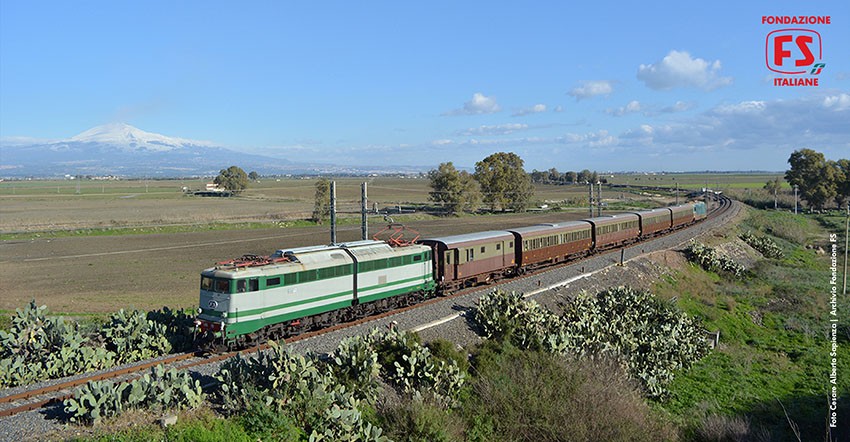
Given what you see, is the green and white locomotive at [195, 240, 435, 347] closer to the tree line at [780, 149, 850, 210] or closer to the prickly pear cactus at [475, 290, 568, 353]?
the prickly pear cactus at [475, 290, 568, 353]

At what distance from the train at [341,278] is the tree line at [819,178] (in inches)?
3855

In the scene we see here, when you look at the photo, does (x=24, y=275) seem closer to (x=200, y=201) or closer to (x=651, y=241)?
(x=651, y=241)

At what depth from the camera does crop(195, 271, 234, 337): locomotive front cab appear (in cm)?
1939

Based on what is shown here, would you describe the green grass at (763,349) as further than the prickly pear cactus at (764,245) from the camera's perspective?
No

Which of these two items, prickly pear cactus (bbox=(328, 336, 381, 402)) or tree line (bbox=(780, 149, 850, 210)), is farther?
tree line (bbox=(780, 149, 850, 210))

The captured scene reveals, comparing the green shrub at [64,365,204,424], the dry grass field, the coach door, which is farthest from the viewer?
the dry grass field

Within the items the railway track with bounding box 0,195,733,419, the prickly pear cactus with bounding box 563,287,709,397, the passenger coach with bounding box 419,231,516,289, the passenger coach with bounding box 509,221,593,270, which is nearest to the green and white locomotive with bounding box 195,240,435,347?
the railway track with bounding box 0,195,733,419

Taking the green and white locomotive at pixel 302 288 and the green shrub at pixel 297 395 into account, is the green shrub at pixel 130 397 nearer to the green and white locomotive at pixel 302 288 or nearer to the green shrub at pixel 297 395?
the green shrub at pixel 297 395

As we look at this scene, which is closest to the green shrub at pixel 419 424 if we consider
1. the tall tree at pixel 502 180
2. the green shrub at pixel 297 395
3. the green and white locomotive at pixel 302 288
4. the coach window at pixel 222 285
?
the green shrub at pixel 297 395

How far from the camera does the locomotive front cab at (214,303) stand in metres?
19.4

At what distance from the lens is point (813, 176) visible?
112 meters

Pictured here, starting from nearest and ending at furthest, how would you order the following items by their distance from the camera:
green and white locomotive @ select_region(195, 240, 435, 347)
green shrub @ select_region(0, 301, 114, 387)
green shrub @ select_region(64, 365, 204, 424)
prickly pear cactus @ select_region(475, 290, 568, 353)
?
green shrub @ select_region(64, 365, 204, 424), green shrub @ select_region(0, 301, 114, 387), green and white locomotive @ select_region(195, 240, 435, 347), prickly pear cactus @ select_region(475, 290, 568, 353)

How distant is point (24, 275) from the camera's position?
146 feet

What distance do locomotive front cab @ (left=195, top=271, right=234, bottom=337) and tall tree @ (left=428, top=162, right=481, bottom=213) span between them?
85.9 m
